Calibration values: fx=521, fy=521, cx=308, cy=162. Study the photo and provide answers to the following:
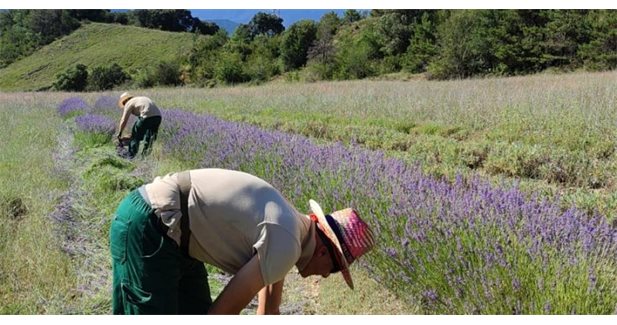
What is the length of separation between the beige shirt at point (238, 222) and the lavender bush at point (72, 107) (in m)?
9.40

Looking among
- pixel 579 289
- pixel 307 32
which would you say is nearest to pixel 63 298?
pixel 579 289

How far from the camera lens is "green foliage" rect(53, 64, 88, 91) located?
10.1m

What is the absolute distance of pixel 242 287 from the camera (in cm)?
143

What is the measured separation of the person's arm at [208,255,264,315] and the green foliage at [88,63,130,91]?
9229 mm

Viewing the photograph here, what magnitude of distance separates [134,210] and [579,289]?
1429 mm

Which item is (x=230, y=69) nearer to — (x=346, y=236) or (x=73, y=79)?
(x=73, y=79)

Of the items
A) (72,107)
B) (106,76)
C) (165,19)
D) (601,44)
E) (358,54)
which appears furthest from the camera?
(358,54)

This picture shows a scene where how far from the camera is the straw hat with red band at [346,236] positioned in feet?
4.98

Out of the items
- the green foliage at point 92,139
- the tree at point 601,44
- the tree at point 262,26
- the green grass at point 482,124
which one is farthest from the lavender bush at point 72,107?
the tree at point 601,44

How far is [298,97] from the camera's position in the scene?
1177cm

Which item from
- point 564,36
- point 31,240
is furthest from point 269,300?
point 564,36

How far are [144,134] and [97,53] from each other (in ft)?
16.0

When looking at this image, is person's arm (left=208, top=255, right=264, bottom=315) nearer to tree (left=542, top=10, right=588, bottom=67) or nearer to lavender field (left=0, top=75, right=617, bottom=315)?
lavender field (left=0, top=75, right=617, bottom=315)
